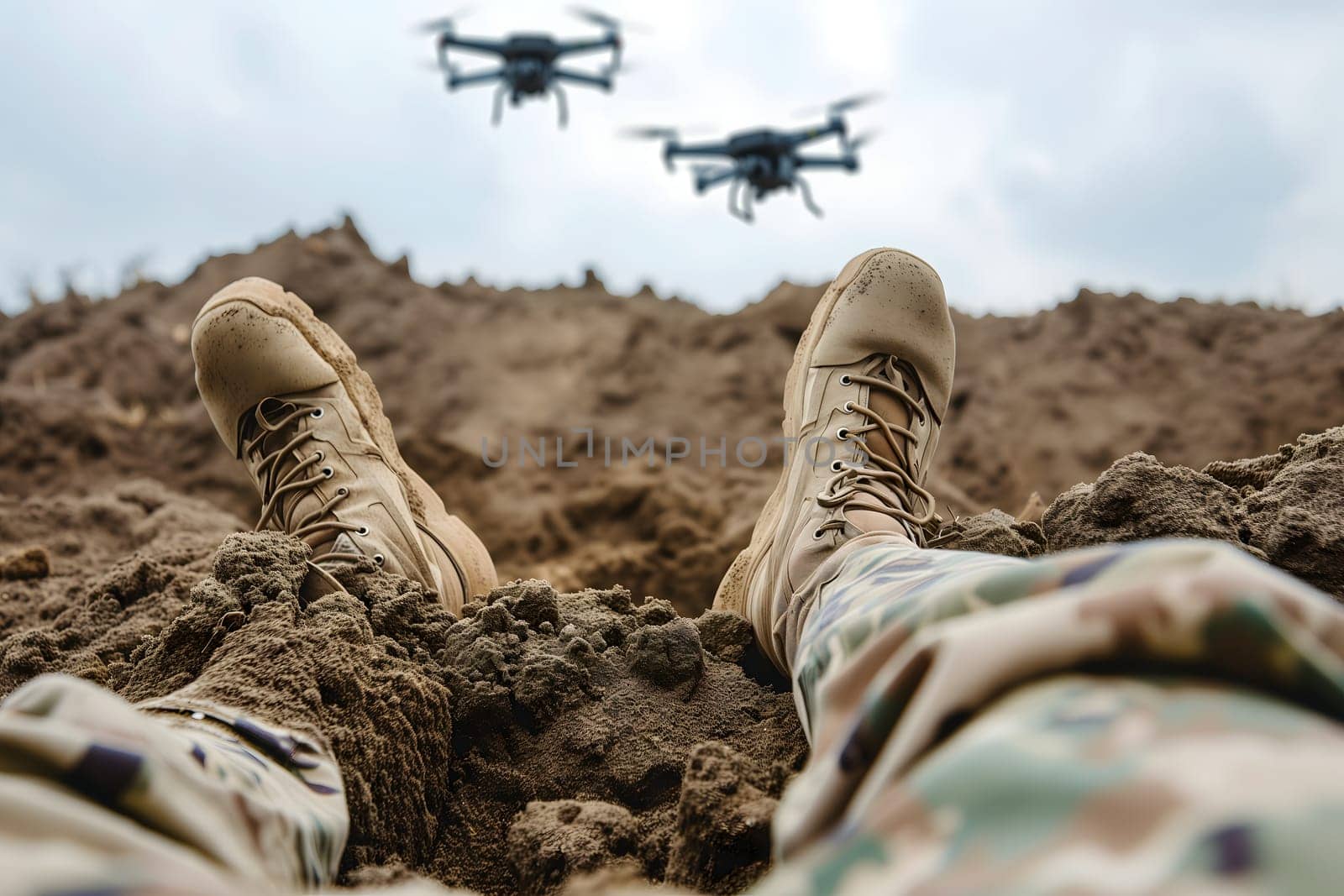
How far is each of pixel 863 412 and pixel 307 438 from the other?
3.32ft

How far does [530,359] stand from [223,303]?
9.09ft

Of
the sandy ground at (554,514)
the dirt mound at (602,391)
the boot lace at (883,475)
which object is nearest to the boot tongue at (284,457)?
the sandy ground at (554,514)

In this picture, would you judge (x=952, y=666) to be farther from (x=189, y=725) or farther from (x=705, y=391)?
(x=705, y=391)

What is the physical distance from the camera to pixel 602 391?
4.34 m

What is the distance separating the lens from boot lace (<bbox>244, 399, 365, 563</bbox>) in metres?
1.63

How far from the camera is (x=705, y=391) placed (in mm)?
4297

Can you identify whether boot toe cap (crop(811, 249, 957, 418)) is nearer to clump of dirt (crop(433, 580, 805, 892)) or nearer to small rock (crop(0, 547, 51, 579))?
clump of dirt (crop(433, 580, 805, 892))

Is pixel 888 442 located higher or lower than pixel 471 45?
lower

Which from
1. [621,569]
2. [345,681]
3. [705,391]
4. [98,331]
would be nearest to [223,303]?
[345,681]

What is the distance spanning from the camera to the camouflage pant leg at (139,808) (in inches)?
18.8

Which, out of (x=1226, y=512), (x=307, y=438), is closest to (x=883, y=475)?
(x=1226, y=512)

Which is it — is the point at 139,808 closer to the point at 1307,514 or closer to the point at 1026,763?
the point at 1026,763

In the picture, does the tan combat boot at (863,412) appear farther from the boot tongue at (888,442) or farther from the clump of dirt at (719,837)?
the clump of dirt at (719,837)

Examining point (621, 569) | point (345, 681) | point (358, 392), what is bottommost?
point (621, 569)
